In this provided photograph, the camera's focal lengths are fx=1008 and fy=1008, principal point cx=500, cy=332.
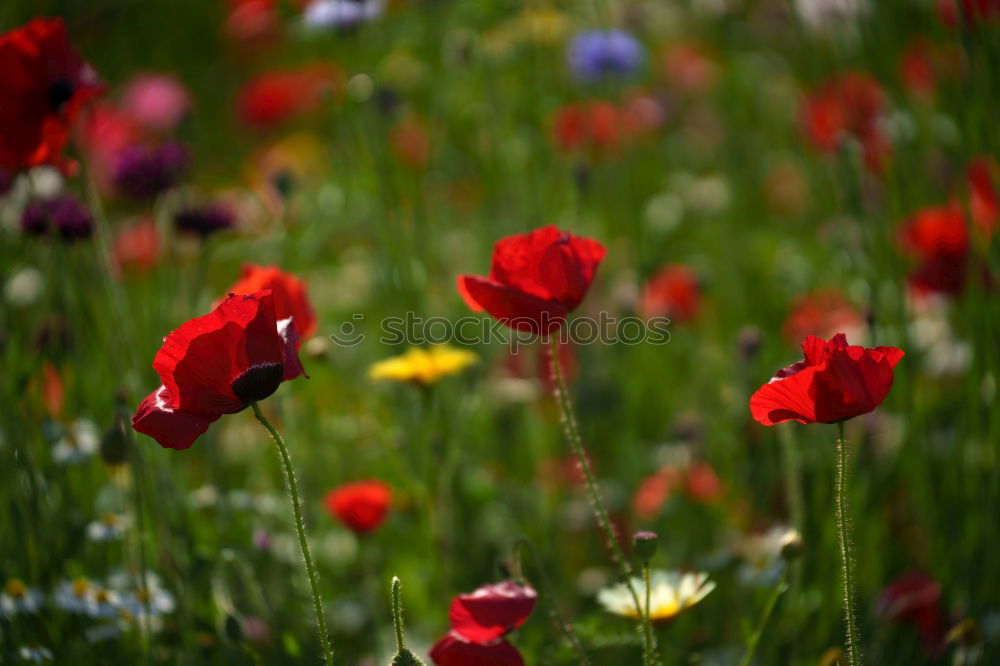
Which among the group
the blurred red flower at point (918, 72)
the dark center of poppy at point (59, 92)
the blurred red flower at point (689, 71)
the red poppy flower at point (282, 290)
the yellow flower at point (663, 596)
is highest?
the blurred red flower at point (689, 71)

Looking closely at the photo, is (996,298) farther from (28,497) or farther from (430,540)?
(28,497)

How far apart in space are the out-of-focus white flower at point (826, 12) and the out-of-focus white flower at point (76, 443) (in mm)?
1467

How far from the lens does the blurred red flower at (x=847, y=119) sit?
2.05 m

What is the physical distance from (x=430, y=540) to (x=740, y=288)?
3.89ft

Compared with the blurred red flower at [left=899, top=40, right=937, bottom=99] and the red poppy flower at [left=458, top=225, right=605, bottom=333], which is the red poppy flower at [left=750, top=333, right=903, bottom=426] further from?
the blurred red flower at [left=899, top=40, right=937, bottom=99]

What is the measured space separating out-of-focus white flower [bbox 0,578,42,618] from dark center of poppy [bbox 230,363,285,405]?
53cm

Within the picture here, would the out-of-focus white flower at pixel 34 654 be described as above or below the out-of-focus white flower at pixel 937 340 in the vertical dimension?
below

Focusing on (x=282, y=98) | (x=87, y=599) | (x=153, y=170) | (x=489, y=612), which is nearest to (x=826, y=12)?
(x=153, y=170)

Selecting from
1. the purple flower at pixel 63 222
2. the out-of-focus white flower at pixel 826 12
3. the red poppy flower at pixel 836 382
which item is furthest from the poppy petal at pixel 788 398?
the out-of-focus white flower at pixel 826 12

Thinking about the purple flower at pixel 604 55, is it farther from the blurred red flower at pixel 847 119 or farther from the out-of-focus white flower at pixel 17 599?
the out-of-focus white flower at pixel 17 599

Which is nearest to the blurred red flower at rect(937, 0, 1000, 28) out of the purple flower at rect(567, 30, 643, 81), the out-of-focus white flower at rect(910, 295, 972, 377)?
the out-of-focus white flower at rect(910, 295, 972, 377)

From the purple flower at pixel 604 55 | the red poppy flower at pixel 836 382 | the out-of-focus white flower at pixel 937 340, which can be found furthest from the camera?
the purple flower at pixel 604 55

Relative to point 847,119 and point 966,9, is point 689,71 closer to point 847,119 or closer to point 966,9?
point 847,119

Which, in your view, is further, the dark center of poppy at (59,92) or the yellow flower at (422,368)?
the yellow flower at (422,368)
